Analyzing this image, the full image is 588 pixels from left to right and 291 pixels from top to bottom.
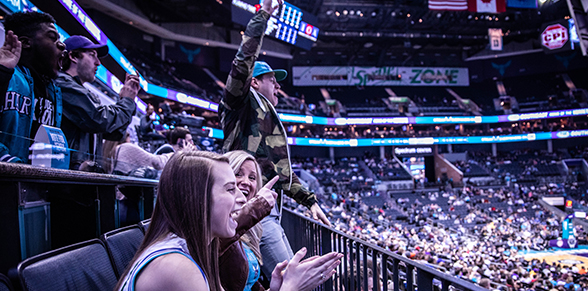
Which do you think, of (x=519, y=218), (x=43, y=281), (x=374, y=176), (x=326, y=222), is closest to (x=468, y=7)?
(x=519, y=218)

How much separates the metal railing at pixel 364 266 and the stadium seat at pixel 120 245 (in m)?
1.14

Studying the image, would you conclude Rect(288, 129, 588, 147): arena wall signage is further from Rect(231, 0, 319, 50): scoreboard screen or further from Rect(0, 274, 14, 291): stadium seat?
Rect(0, 274, 14, 291): stadium seat

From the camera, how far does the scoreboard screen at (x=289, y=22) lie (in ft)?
62.5

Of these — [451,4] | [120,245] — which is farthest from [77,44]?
[451,4]

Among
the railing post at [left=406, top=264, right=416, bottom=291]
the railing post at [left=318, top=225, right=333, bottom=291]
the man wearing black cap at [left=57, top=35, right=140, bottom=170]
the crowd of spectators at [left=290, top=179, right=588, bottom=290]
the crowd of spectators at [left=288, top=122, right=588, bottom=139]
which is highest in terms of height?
the crowd of spectators at [left=288, top=122, right=588, bottom=139]

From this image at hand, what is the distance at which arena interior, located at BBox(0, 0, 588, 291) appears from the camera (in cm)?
1476

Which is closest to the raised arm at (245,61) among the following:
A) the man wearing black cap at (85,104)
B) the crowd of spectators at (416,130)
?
the man wearing black cap at (85,104)

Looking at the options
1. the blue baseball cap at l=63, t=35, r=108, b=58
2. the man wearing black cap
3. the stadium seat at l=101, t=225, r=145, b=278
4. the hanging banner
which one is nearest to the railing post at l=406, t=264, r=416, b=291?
the stadium seat at l=101, t=225, r=145, b=278

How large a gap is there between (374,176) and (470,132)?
11.6m

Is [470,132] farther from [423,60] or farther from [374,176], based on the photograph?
[374,176]

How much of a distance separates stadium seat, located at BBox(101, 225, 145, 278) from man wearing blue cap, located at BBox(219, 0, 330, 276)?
740 mm

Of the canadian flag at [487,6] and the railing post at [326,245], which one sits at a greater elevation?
the canadian flag at [487,6]

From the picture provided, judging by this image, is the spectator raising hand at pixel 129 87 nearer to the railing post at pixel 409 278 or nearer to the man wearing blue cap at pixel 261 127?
the man wearing blue cap at pixel 261 127

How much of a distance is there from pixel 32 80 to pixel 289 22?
67.7 ft
